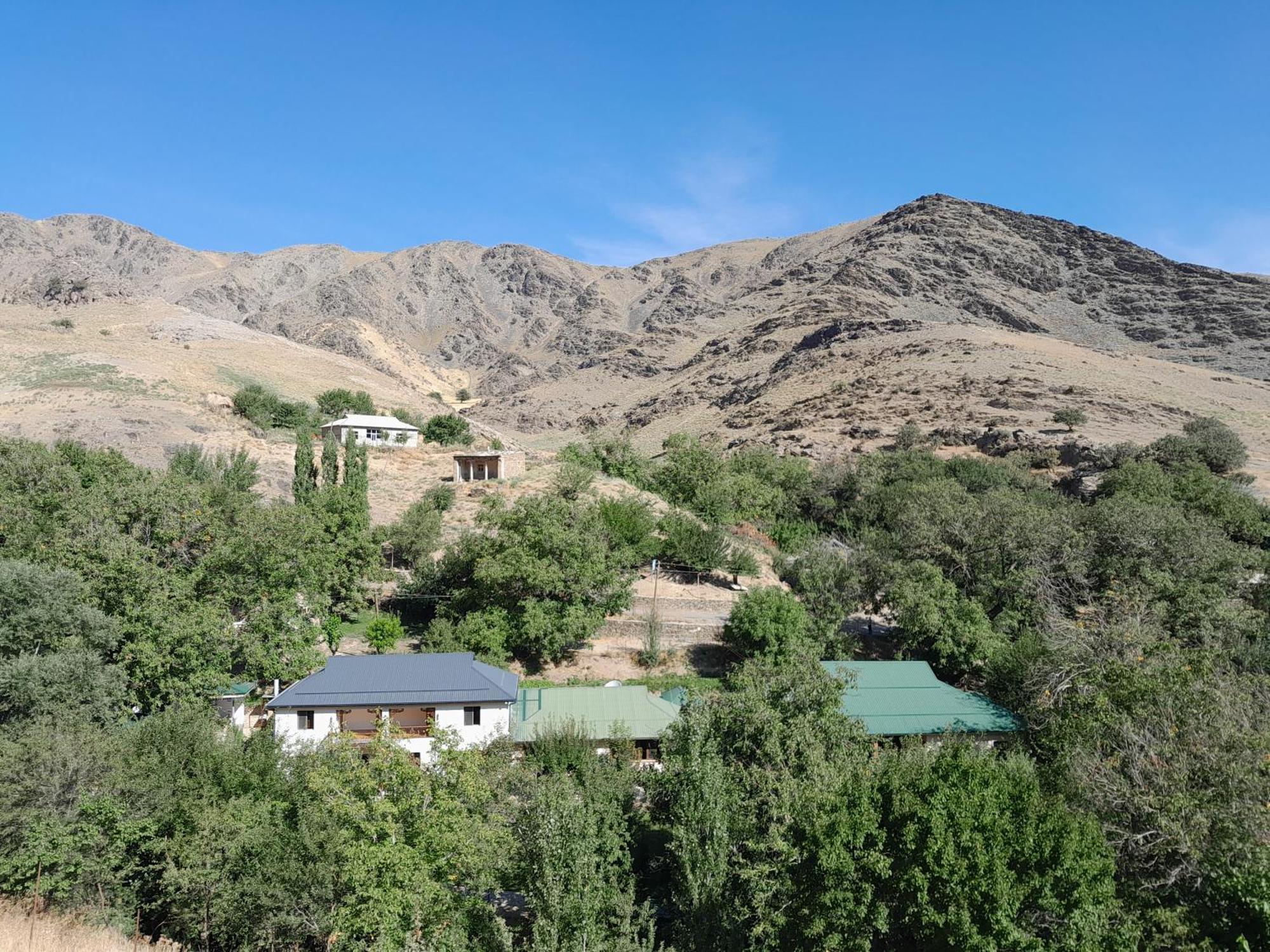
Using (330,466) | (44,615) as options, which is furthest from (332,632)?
(330,466)

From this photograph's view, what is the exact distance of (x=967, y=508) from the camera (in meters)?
40.0

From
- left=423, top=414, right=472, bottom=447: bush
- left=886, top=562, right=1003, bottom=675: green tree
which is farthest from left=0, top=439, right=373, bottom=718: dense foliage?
left=423, top=414, right=472, bottom=447: bush

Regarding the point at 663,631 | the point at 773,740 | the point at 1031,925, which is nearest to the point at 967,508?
the point at 663,631

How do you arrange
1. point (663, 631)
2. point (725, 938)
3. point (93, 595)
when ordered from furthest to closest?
1. point (663, 631)
2. point (93, 595)
3. point (725, 938)

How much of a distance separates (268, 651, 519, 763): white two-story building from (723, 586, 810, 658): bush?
1076 cm

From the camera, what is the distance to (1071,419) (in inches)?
2689

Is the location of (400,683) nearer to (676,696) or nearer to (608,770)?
(608,770)

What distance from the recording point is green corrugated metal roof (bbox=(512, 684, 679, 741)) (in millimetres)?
24094

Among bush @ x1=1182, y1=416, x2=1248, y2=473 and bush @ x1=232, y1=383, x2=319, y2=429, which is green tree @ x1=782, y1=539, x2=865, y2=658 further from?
bush @ x1=232, y1=383, x2=319, y2=429

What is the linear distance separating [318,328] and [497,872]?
14012 cm

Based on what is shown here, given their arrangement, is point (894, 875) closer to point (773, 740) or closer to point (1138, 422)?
point (773, 740)

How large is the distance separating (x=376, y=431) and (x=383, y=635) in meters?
32.7

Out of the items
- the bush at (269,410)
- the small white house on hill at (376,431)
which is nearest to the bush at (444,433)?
the small white house on hill at (376,431)

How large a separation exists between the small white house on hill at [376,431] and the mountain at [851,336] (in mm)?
39303
